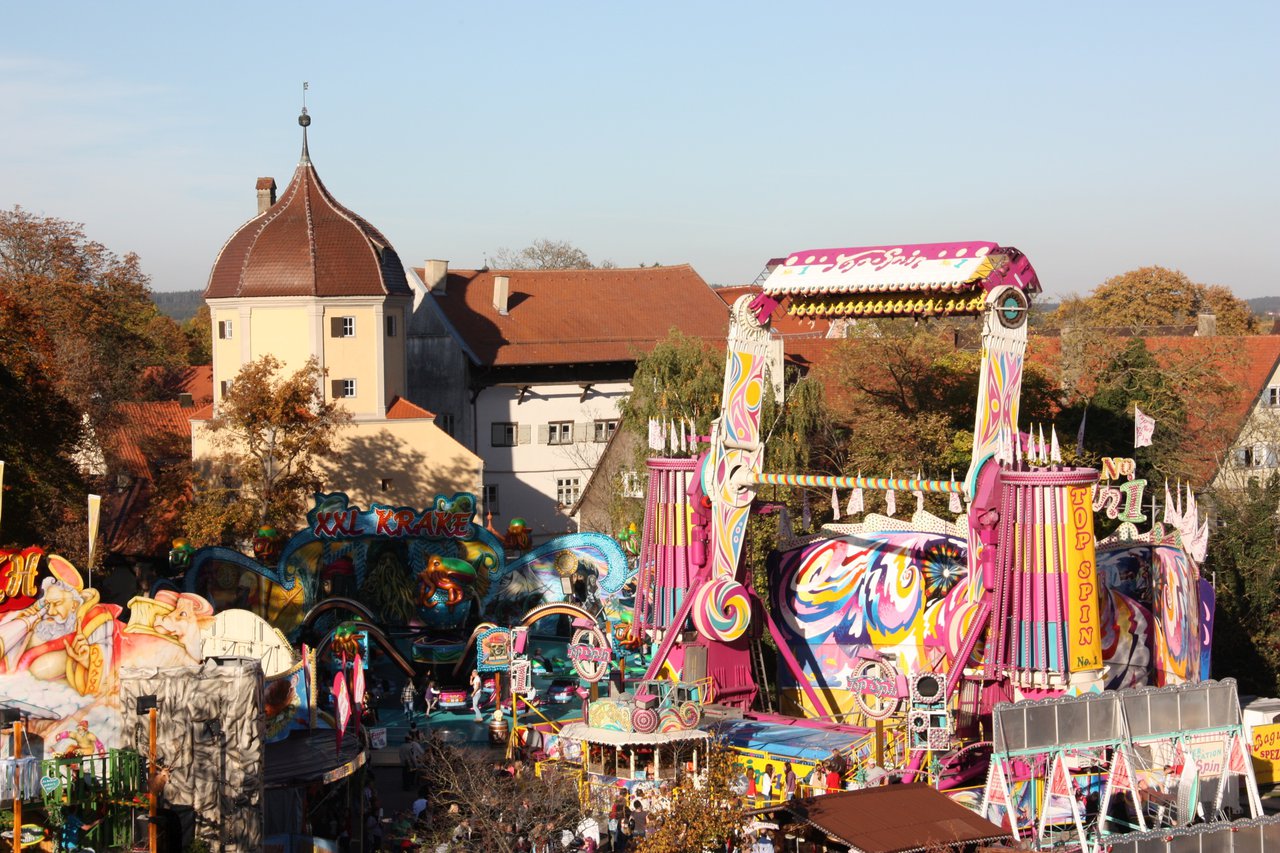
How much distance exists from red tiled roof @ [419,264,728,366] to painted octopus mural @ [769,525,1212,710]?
1131 inches

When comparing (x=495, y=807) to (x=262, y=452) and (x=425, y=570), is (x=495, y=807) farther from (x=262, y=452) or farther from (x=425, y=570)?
(x=262, y=452)

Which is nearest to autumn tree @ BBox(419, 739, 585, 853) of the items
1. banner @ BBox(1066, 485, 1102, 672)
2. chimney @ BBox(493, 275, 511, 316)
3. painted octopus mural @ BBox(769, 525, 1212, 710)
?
painted octopus mural @ BBox(769, 525, 1212, 710)

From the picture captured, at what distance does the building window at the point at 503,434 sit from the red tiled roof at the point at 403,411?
8.04 m

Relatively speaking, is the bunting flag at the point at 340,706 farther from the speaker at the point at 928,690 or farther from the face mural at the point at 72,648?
the speaker at the point at 928,690

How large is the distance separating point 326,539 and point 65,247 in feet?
96.5

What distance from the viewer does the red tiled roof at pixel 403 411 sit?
55.0 meters

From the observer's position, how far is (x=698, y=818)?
24766mm

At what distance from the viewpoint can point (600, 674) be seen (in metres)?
32.8

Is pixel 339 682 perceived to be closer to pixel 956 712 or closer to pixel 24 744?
pixel 24 744

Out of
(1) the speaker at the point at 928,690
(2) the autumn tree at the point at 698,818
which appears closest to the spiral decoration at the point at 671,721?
(2) the autumn tree at the point at 698,818

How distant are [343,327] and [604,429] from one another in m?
12.9

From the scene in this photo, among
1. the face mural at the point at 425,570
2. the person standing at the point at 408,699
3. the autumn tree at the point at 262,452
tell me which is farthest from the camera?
the autumn tree at the point at 262,452

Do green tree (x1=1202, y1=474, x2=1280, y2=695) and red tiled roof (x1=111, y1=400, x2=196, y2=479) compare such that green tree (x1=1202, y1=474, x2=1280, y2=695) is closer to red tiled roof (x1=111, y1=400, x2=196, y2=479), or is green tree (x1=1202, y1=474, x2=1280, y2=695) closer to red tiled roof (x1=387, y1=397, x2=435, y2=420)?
red tiled roof (x1=387, y1=397, x2=435, y2=420)

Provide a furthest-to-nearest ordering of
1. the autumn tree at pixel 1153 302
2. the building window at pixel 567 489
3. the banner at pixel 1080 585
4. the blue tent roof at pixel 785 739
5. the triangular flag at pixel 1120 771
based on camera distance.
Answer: the autumn tree at pixel 1153 302 < the building window at pixel 567 489 < the banner at pixel 1080 585 < the blue tent roof at pixel 785 739 < the triangular flag at pixel 1120 771
